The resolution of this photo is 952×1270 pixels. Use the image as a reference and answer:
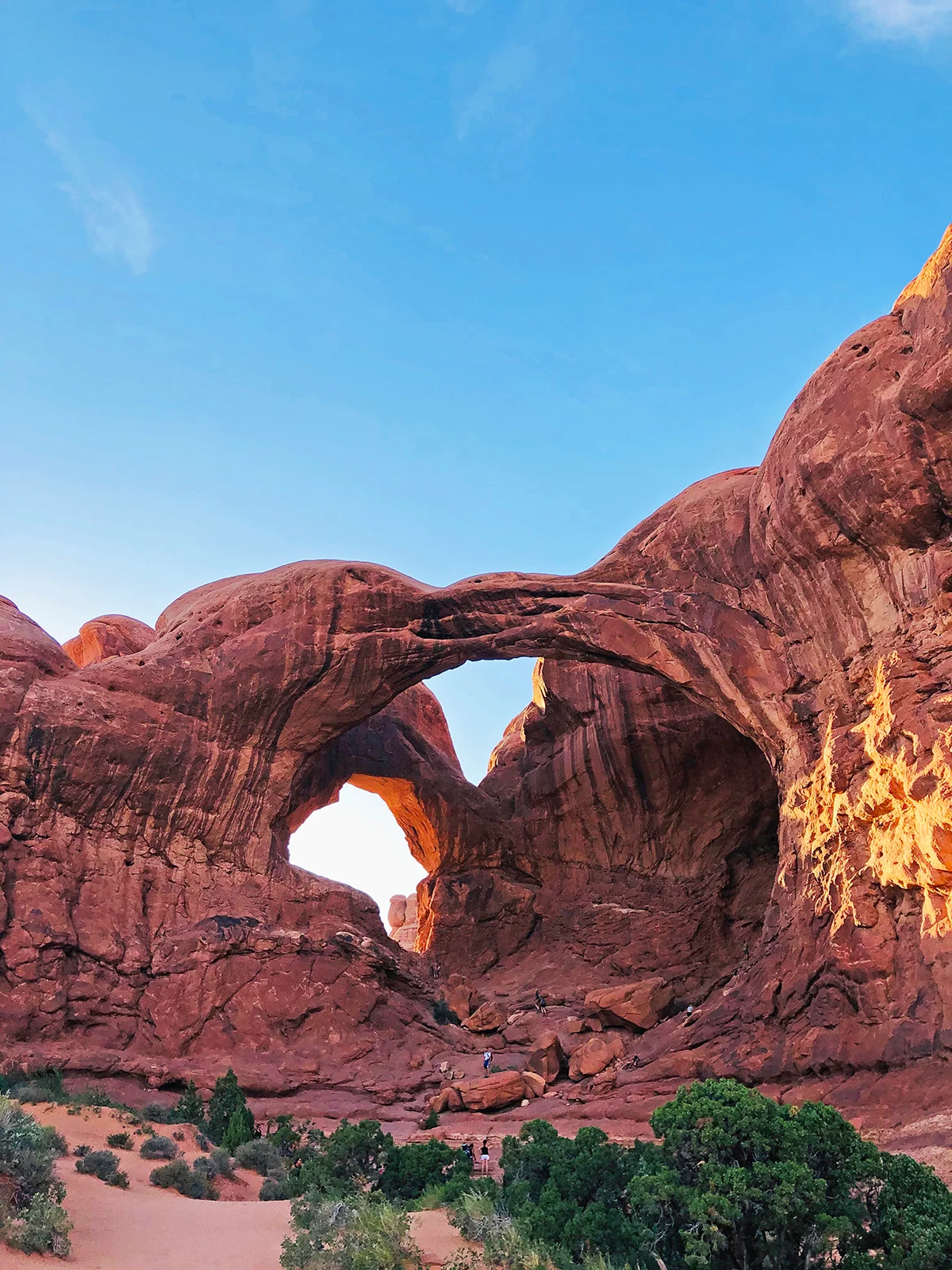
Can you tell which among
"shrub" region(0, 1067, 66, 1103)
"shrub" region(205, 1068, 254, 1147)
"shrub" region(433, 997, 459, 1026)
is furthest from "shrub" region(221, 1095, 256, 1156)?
"shrub" region(433, 997, 459, 1026)

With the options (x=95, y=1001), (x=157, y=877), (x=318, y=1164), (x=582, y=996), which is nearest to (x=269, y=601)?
(x=157, y=877)

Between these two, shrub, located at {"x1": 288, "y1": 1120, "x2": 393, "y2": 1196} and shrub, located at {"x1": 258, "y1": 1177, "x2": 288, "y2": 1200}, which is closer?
shrub, located at {"x1": 288, "y1": 1120, "x2": 393, "y2": 1196}

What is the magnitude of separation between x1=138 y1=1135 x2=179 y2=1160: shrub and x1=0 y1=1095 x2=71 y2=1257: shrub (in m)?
5.04

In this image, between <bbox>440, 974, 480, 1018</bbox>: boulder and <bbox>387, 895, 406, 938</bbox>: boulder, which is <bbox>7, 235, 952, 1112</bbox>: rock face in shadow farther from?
<bbox>387, 895, 406, 938</bbox>: boulder

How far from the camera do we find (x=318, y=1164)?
49.1 ft

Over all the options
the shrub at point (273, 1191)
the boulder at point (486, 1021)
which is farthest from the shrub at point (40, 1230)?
the boulder at point (486, 1021)

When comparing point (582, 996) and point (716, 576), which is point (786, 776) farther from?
point (582, 996)

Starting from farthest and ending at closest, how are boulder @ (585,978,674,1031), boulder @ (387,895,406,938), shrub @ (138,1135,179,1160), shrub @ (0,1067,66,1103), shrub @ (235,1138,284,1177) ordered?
boulder @ (387,895,406,938) < boulder @ (585,978,674,1031) < shrub @ (0,1067,66,1103) < shrub @ (235,1138,284,1177) < shrub @ (138,1135,179,1160)

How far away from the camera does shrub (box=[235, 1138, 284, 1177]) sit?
17359 millimetres

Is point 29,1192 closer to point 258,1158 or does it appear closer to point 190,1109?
point 258,1158

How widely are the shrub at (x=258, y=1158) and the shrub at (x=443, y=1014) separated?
1129cm

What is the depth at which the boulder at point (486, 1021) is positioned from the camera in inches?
1143

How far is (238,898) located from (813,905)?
16159 mm

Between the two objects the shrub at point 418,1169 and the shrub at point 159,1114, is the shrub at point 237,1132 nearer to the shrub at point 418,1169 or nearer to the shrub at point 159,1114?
the shrub at point 159,1114
